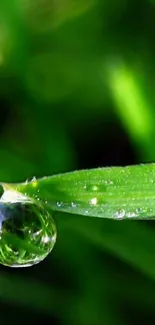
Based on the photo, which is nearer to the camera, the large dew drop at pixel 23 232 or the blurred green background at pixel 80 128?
the large dew drop at pixel 23 232

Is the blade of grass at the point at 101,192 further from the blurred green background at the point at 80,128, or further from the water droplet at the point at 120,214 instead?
the blurred green background at the point at 80,128

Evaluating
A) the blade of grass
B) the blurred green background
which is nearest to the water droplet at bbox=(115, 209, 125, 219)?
the blade of grass

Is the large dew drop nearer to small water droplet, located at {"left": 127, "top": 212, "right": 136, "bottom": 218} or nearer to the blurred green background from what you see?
small water droplet, located at {"left": 127, "top": 212, "right": 136, "bottom": 218}

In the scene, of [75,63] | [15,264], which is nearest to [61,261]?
[15,264]

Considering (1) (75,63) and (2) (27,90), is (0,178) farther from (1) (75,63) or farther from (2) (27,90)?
(1) (75,63)

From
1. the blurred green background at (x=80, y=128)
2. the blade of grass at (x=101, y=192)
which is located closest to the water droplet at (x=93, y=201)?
the blade of grass at (x=101, y=192)

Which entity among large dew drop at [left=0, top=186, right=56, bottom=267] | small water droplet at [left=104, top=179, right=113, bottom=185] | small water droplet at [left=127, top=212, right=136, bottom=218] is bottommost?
small water droplet at [left=127, top=212, right=136, bottom=218]

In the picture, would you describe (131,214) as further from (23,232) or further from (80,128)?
(80,128)
